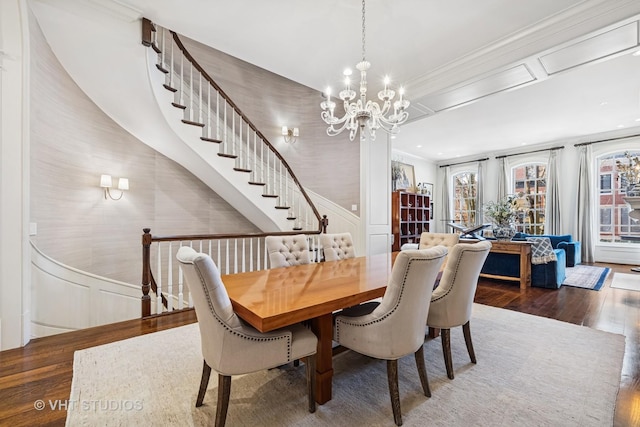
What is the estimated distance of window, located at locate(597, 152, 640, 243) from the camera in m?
6.62

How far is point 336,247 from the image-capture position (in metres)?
3.04

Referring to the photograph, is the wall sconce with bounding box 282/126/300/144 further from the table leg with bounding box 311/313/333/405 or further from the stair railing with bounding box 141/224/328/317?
the table leg with bounding box 311/313/333/405

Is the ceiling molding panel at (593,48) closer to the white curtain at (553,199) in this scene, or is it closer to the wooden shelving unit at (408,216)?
the wooden shelving unit at (408,216)

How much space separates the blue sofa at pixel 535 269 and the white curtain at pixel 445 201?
4843 mm

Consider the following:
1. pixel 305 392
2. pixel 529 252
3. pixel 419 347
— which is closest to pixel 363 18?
pixel 419 347

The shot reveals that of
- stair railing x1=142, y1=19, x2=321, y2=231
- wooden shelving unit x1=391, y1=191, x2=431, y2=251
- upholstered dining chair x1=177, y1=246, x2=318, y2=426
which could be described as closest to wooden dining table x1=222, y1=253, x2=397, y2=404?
upholstered dining chair x1=177, y1=246, x2=318, y2=426

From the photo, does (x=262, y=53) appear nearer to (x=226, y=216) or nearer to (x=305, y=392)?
(x=226, y=216)

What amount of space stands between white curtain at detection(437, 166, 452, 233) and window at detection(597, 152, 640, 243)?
3.66m

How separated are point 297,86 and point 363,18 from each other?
3.06 metres

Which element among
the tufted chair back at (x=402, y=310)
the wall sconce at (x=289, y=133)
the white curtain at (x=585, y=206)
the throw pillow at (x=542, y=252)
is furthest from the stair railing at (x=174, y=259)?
the white curtain at (x=585, y=206)

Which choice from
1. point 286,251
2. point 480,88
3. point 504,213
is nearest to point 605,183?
point 504,213

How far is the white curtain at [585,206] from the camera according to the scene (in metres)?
6.84

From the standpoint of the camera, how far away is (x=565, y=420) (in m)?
1.55

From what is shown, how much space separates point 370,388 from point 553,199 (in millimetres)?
8116
